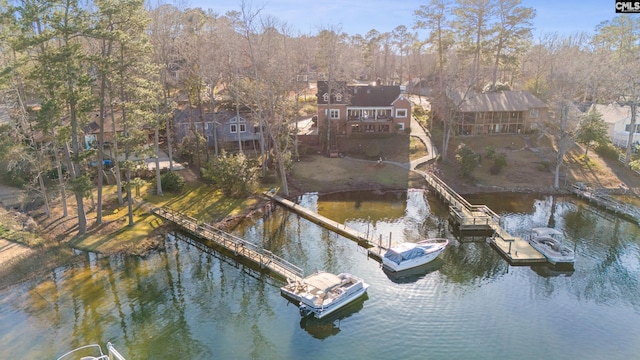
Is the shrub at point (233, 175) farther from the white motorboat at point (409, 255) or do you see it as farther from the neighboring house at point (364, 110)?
the neighboring house at point (364, 110)

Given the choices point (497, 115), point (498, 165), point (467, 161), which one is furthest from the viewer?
point (497, 115)

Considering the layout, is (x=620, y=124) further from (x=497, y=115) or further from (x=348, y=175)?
(x=348, y=175)

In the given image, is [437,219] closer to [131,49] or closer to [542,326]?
[542,326]

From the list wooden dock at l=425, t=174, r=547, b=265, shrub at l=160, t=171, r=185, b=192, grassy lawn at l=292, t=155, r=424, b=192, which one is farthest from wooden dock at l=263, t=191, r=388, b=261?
wooden dock at l=425, t=174, r=547, b=265

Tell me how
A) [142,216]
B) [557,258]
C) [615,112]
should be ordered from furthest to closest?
[615,112]
[142,216]
[557,258]

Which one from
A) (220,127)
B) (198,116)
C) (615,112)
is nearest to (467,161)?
(615,112)

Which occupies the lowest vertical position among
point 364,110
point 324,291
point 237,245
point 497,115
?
point 324,291

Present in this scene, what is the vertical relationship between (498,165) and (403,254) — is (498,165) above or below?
above

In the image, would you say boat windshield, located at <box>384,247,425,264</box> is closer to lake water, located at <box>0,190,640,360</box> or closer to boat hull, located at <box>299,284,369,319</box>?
lake water, located at <box>0,190,640,360</box>
